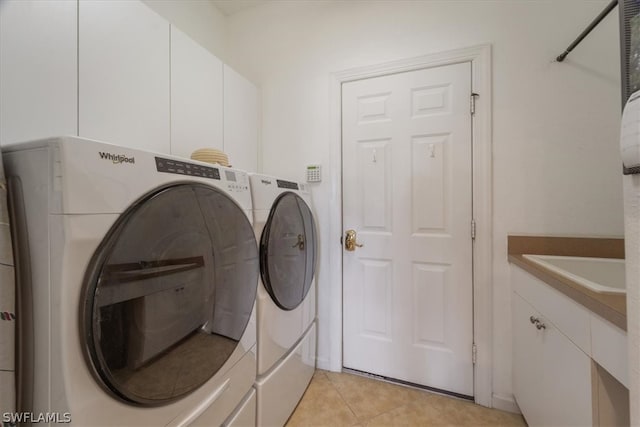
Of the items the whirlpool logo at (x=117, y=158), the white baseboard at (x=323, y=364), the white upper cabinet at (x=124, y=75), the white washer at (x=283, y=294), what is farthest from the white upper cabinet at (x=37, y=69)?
the white baseboard at (x=323, y=364)

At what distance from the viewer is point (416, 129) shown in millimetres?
1575

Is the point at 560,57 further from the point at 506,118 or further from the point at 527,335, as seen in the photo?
the point at 527,335

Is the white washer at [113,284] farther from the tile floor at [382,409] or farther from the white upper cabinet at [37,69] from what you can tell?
the tile floor at [382,409]

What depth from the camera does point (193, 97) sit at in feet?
4.48

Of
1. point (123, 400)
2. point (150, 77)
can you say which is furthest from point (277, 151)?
point (123, 400)

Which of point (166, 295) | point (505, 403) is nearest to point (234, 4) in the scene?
point (166, 295)

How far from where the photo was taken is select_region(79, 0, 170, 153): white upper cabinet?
3.08 feet

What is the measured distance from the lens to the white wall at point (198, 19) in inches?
61.6

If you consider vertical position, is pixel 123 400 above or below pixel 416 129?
below

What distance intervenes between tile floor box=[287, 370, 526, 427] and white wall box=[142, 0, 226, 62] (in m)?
2.52

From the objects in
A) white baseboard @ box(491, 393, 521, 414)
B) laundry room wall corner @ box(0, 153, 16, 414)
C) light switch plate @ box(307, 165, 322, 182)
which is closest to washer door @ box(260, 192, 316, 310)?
light switch plate @ box(307, 165, 322, 182)

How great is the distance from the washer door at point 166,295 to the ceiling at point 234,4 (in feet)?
6.36

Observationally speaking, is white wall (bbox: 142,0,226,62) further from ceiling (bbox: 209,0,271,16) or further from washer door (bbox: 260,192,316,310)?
washer door (bbox: 260,192,316,310)

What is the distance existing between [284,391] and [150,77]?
1.67 m
